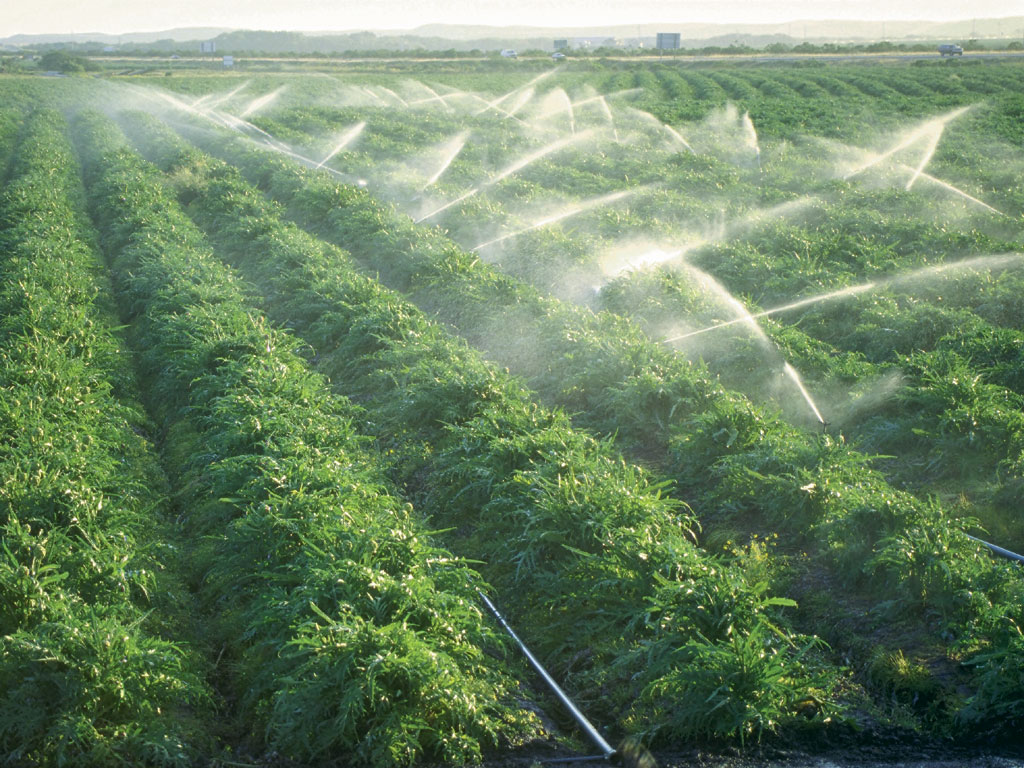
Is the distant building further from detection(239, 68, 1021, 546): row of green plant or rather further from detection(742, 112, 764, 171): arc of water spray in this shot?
detection(239, 68, 1021, 546): row of green plant

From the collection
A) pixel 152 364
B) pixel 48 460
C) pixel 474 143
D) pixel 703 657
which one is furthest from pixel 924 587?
pixel 474 143

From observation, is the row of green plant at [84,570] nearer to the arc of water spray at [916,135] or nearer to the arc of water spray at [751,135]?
the arc of water spray at [916,135]

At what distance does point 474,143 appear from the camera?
24828 millimetres

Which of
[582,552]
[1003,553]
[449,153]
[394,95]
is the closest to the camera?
[582,552]

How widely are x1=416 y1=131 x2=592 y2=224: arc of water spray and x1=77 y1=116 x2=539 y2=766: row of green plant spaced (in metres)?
8.27

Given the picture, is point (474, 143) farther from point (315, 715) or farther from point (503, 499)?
point (315, 715)

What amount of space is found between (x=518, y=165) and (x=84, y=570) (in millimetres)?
17740

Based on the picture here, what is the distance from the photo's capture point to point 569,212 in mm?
15109

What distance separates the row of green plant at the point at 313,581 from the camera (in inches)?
148

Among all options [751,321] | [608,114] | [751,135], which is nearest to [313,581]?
[751,321]

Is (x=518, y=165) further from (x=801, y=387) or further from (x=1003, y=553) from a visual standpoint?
(x=1003, y=553)

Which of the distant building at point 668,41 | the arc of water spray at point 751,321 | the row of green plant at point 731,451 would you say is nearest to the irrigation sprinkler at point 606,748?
the row of green plant at point 731,451

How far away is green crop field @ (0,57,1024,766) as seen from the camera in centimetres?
391

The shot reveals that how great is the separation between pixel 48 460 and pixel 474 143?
2078 centimetres
